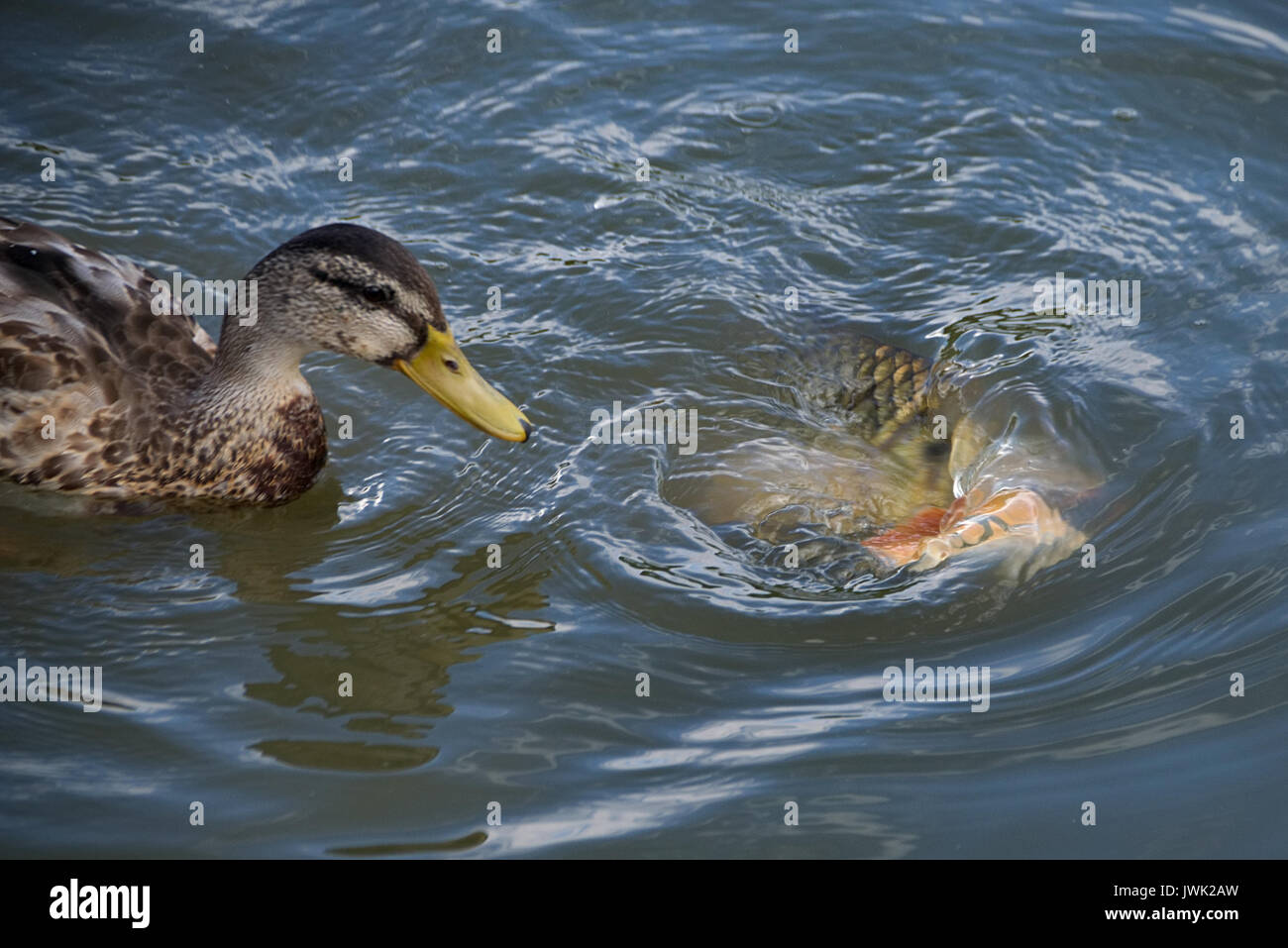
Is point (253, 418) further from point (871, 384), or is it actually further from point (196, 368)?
point (871, 384)

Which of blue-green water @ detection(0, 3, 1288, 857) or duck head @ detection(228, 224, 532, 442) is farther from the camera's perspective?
duck head @ detection(228, 224, 532, 442)

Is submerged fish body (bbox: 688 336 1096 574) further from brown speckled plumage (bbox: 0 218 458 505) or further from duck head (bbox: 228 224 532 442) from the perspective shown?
brown speckled plumage (bbox: 0 218 458 505)

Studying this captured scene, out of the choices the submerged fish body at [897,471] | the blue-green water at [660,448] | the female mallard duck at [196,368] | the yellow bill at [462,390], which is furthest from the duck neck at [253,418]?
the submerged fish body at [897,471]

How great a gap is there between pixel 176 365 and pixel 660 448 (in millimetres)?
1969

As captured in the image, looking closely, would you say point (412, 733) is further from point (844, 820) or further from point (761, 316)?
point (761, 316)

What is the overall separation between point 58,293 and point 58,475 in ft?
2.32

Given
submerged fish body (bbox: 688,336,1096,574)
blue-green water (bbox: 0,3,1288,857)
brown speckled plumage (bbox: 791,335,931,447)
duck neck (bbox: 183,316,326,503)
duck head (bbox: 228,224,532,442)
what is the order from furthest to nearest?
brown speckled plumage (bbox: 791,335,931,447) → duck neck (bbox: 183,316,326,503) → submerged fish body (bbox: 688,336,1096,574) → duck head (bbox: 228,224,532,442) → blue-green water (bbox: 0,3,1288,857)

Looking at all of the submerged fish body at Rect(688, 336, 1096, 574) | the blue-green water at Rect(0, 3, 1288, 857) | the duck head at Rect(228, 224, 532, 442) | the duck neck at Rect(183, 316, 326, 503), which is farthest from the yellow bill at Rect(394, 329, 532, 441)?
the submerged fish body at Rect(688, 336, 1096, 574)

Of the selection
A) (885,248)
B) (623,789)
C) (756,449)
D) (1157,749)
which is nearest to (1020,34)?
(885,248)

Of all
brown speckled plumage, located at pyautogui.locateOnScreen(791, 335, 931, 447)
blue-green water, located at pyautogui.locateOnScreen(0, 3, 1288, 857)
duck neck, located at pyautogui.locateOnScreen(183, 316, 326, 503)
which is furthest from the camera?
brown speckled plumage, located at pyautogui.locateOnScreen(791, 335, 931, 447)

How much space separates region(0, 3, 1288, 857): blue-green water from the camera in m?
4.01

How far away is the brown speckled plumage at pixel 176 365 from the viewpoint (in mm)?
5008

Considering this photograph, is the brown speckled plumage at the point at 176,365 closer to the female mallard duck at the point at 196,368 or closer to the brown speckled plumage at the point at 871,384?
the female mallard duck at the point at 196,368
